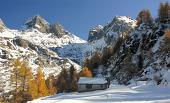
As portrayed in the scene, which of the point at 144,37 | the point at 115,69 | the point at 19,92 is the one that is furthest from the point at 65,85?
the point at 19,92

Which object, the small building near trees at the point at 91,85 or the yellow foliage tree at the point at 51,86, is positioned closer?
the small building near trees at the point at 91,85

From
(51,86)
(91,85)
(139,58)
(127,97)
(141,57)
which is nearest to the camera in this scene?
(127,97)

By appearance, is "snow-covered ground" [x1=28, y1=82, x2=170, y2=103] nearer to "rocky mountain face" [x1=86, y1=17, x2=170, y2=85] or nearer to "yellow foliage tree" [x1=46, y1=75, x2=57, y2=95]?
"rocky mountain face" [x1=86, y1=17, x2=170, y2=85]

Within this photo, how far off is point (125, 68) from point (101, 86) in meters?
37.7

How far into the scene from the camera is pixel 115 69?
160625 mm

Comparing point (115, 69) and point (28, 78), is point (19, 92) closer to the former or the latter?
point (28, 78)

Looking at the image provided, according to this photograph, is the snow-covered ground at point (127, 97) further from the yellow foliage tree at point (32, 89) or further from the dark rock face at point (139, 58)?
the dark rock face at point (139, 58)

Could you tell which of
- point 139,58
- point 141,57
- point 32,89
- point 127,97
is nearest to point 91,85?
point 32,89

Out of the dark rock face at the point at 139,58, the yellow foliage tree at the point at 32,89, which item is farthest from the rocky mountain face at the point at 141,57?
the yellow foliage tree at the point at 32,89

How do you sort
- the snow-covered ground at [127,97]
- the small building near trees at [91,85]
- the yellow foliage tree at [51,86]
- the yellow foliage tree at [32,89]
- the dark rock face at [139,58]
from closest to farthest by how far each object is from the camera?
the snow-covered ground at [127,97] → the yellow foliage tree at [32,89] → the small building near trees at [91,85] → the dark rock face at [139,58] → the yellow foliage tree at [51,86]

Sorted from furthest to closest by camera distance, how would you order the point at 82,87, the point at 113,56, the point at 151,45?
the point at 113,56, the point at 151,45, the point at 82,87

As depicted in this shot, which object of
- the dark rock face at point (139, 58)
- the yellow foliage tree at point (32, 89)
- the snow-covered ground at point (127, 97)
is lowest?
the snow-covered ground at point (127, 97)

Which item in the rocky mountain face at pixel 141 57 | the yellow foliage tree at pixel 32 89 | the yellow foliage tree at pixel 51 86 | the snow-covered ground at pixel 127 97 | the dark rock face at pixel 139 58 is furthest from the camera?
the yellow foliage tree at pixel 51 86

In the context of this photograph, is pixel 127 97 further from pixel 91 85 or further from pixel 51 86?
pixel 51 86
